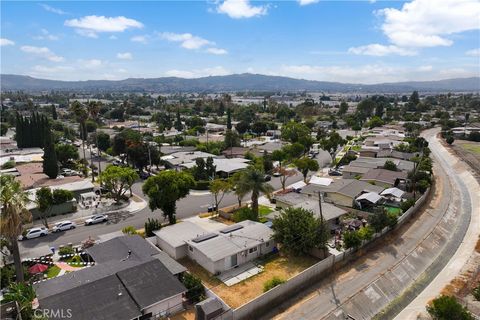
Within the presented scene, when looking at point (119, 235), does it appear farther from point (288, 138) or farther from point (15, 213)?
point (288, 138)

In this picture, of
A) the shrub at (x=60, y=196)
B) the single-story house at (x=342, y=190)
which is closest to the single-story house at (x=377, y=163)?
the single-story house at (x=342, y=190)

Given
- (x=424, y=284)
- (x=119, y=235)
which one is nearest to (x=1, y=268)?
(x=119, y=235)

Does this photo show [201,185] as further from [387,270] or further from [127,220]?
[387,270]

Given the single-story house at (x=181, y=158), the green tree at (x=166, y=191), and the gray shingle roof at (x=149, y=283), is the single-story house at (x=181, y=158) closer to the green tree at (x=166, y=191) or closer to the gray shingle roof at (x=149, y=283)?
the green tree at (x=166, y=191)

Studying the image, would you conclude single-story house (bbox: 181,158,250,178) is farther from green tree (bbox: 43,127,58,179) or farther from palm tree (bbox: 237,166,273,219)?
green tree (bbox: 43,127,58,179)

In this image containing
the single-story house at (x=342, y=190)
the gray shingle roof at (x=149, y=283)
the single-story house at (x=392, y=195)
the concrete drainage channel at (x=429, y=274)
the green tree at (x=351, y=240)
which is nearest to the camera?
the gray shingle roof at (x=149, y=283)

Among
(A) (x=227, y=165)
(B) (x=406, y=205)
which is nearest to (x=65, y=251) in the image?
(A) (x=227, y=165)
